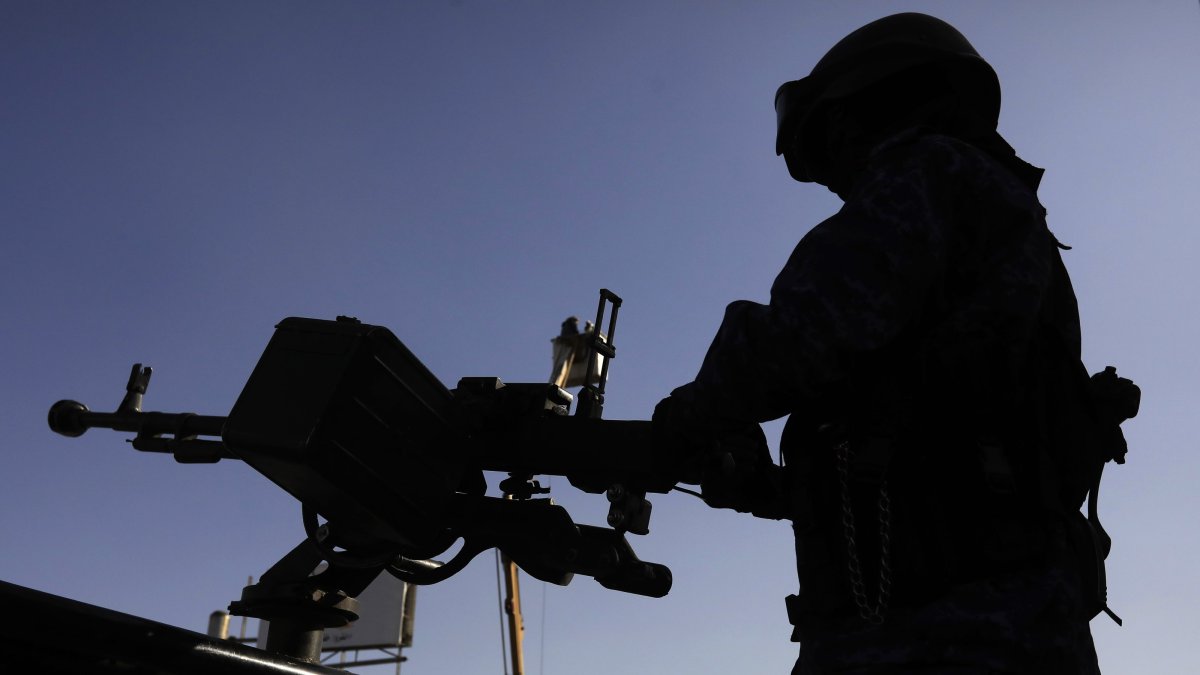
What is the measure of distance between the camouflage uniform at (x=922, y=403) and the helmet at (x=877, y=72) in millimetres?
555

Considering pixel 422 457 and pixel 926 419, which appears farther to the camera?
pixel 422 457

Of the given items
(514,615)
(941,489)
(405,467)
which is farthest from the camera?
(514,615)

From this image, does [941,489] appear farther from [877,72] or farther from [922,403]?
[877,72]

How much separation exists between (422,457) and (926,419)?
70.4 inches

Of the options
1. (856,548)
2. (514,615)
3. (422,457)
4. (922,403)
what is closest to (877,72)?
(922,403)

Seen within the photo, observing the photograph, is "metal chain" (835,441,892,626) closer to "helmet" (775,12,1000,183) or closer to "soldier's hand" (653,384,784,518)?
"soldier's hand" (653,384,784,518)

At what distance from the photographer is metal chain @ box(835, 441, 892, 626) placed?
6.96 feet

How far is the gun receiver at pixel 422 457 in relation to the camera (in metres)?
3.04

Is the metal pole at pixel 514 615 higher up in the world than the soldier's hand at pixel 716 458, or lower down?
higher up

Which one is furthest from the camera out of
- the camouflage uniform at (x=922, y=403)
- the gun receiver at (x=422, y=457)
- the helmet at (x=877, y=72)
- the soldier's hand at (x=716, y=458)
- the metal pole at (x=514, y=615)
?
the metal pole at (x=514, y=615)

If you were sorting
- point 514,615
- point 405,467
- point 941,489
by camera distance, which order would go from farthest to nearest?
1. point 514,615
2. point 405,467
3. point 941,489

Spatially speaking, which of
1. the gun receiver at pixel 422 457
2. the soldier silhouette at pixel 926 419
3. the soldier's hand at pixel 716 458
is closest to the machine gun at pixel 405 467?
the gun receiver at pixel 422 457

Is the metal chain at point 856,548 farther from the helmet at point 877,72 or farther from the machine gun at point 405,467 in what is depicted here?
the helmet at point 877,72

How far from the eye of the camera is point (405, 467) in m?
3.27
